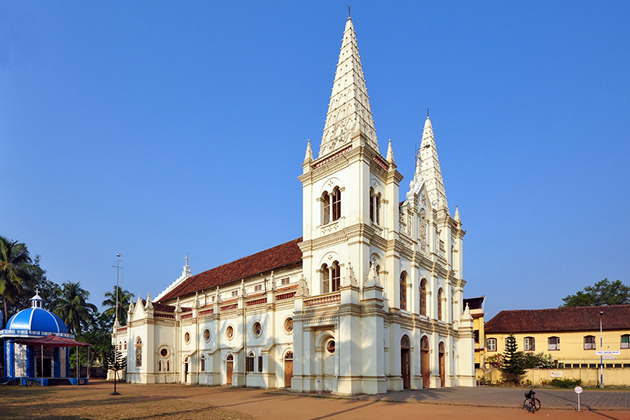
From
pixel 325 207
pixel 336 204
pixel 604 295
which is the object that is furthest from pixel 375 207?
pixel 604 295

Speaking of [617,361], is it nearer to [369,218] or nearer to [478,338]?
[478,338]

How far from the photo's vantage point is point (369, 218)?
28359mm

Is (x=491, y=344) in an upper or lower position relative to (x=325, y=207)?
lower

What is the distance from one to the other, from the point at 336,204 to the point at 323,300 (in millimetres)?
6256

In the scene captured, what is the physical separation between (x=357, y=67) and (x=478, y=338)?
104 ft

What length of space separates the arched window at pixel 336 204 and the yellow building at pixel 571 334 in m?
27.4

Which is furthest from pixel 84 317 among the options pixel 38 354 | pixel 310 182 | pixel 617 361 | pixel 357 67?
pixel 617 361

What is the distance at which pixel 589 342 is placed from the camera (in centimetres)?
4366

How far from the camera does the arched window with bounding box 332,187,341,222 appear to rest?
2972cm

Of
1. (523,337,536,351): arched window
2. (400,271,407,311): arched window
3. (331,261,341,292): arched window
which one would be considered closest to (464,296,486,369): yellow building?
(523,337,536,351): arched window

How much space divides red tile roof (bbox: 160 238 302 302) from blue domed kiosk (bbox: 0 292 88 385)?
12085mm

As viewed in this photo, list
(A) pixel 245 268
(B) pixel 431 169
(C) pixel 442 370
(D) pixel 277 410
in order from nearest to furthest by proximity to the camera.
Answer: (D) pixel 277 410
(C) pixel 442 370
(B) pixel 431 169
(A) pixel 245 268

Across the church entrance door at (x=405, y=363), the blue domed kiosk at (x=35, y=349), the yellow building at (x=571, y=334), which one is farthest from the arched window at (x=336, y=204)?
A: the yellow building at (x=571, y=334)

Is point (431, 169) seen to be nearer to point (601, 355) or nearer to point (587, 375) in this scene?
point (601, 355)
